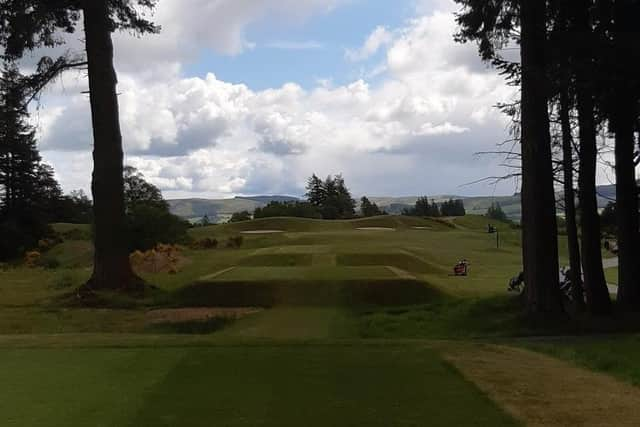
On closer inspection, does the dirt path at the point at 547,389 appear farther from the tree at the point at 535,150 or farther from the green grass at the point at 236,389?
the tree at the point at 535,150

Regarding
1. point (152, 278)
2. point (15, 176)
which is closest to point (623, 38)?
point (152, 278)

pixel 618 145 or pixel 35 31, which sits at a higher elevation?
pixel 35 31

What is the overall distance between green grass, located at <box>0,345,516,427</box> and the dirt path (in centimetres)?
26

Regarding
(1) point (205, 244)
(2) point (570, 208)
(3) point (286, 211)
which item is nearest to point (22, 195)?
(1) point (205, 244)

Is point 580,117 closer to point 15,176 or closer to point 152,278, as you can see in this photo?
point 152,278

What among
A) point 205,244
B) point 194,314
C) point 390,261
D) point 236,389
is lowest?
point 194,314

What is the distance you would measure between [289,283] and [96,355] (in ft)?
45.7

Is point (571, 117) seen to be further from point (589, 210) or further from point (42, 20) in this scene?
point (42, 20)

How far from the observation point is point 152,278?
28.4 meters

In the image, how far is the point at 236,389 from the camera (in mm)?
7145

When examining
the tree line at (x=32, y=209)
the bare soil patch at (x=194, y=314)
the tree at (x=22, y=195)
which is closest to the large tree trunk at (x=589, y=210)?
the bare soil patch at (x=194, y=314)

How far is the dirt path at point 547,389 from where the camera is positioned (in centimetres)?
615

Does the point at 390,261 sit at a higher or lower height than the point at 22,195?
lower

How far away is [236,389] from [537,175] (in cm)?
1059
